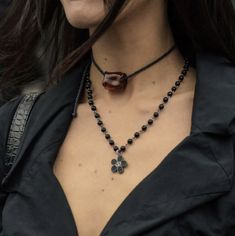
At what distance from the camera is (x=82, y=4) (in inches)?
67.1

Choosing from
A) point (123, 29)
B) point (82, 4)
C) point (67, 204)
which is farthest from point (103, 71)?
point (67, 204)

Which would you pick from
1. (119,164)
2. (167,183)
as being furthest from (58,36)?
(167,183)

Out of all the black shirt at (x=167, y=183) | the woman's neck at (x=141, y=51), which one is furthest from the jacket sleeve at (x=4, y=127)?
the woman's neck at (x=141, y=51)

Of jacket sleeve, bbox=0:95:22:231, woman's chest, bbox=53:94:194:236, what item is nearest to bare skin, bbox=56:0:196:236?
woman's chest, bbox=53:94:194:236

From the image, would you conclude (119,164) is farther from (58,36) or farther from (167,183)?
(58,36)

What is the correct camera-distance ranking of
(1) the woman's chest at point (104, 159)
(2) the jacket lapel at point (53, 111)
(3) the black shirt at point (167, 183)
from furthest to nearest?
(2) the jacket lapel at point (53, 111) → (1) the woman's chest at point (104, 159) → (3) the black shirt at point (167, 183)

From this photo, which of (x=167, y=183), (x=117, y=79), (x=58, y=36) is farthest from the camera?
(x=58, y=36)

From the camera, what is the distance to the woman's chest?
5.59ft

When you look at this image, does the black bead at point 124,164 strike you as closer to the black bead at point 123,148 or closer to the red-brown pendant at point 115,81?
the black bead at point 123,148

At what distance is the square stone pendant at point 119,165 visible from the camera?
1744 mm

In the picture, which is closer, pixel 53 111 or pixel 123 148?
pixel 123 148

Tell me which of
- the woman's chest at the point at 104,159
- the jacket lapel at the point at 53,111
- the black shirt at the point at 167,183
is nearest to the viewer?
the black shirt at the point at 167,183

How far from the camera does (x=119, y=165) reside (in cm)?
175

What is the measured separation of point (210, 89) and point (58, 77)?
454 mm
